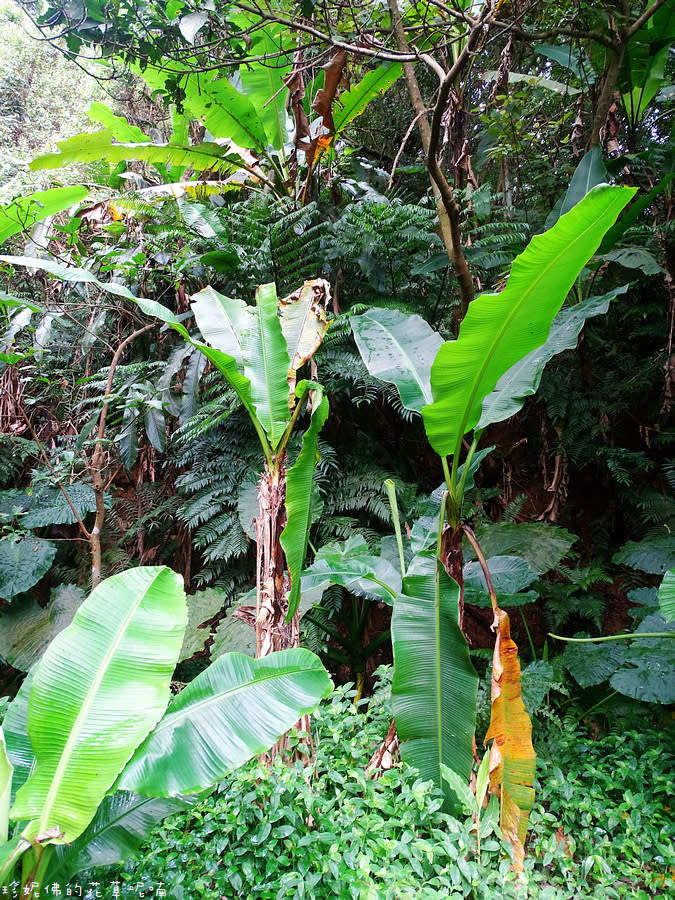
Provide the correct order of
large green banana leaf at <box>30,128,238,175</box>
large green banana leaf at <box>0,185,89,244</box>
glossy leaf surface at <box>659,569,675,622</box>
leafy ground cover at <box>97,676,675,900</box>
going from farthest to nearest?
large green banana leaf at <box>30,128,238,175</box>
large green banana leaf at <box>0,185,89,244</box>
glossy leaf surface at <box>659,569,675,622</box>
leafy ground cover at <box>97,676,675,900</box>

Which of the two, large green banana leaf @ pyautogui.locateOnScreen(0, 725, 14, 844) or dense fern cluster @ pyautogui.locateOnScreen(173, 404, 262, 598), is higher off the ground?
dense fern cluster @ pyautogui.locateOnScreen(173, 404, 262, 598)

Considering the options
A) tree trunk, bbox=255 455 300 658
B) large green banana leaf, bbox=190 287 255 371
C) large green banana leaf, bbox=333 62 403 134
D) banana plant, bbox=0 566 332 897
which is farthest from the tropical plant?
large green banana leaf, bbox=333 62 403 134

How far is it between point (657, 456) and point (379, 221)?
8.12 ft

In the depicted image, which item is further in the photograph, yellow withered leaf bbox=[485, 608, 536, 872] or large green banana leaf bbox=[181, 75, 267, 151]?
large green banana leaf bbox=[181, 75, 267, 151]

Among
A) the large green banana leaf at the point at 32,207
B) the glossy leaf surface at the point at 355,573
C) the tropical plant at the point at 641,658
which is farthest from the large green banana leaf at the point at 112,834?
the large green banana leaf at the point at 32,207

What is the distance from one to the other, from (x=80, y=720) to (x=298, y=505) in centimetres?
88

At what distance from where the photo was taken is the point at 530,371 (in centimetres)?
176

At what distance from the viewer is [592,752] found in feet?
5.98

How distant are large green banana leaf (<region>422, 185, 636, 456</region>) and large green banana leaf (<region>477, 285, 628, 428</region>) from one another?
13 cm

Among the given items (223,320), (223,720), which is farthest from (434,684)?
(223,320)

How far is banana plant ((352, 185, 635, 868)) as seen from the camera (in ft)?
4.26

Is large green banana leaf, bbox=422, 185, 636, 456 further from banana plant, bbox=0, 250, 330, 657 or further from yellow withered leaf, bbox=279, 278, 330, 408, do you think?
yellow withered leaf, bbox=279, 278, 330, 408

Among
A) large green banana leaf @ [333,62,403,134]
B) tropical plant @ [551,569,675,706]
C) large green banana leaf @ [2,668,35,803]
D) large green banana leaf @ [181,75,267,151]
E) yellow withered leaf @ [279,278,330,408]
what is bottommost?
tropical plant @ [551,569,675,706]

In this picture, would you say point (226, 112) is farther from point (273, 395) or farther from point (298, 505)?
point (298, 505)
